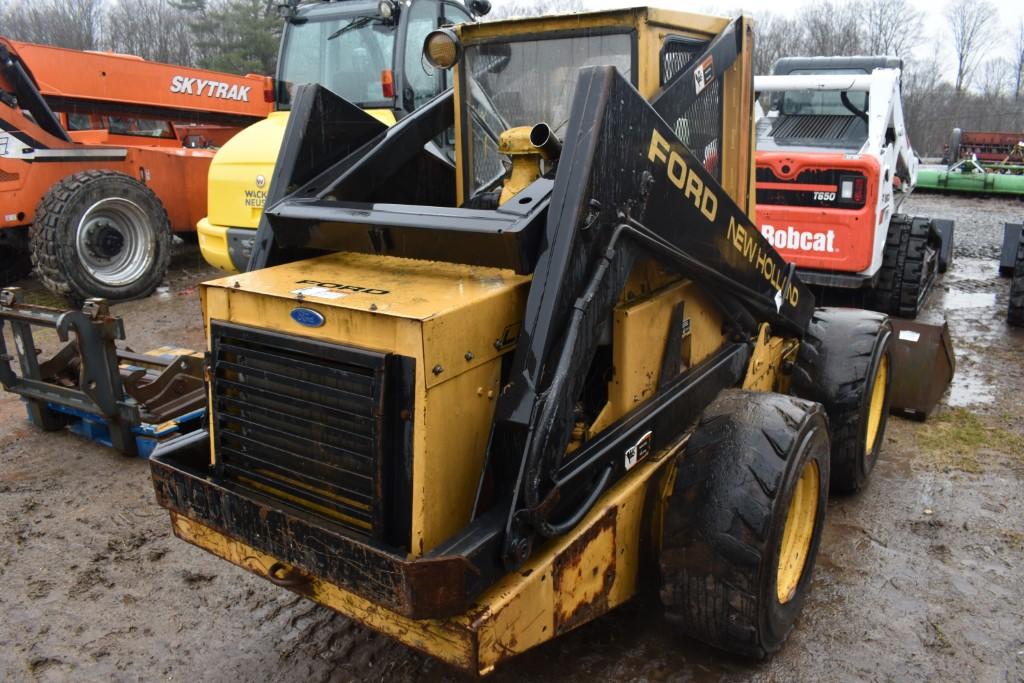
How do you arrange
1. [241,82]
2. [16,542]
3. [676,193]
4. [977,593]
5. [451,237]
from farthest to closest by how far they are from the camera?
[241,82], [16,542], [977,593], [676,193], [451,237]

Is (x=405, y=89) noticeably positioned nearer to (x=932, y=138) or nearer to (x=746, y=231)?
(x=746, y=231)

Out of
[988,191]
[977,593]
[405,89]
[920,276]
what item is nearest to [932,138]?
[988,191]

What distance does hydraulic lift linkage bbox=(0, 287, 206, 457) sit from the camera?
175 inches

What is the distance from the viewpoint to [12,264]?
9.47 meters

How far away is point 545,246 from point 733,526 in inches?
43.6

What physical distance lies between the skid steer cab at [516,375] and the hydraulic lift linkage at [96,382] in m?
1.96

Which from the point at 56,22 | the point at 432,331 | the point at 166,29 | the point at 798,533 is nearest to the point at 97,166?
the point at 432,331

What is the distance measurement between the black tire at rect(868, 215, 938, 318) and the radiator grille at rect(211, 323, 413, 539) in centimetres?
699

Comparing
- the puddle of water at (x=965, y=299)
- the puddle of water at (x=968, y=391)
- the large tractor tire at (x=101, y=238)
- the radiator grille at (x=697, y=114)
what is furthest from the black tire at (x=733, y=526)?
the large tractor tire at (x=101, y=238)

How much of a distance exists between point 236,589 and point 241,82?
8811mm

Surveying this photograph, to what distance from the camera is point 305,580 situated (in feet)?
8.34

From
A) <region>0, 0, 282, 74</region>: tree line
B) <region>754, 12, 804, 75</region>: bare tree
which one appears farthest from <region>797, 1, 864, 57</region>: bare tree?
<region>0, 0, 282, 74</region>: tree line

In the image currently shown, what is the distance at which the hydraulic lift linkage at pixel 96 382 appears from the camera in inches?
175

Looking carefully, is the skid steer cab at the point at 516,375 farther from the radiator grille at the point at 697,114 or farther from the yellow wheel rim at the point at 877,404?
the yellow wheel rim at the point at 877,404
